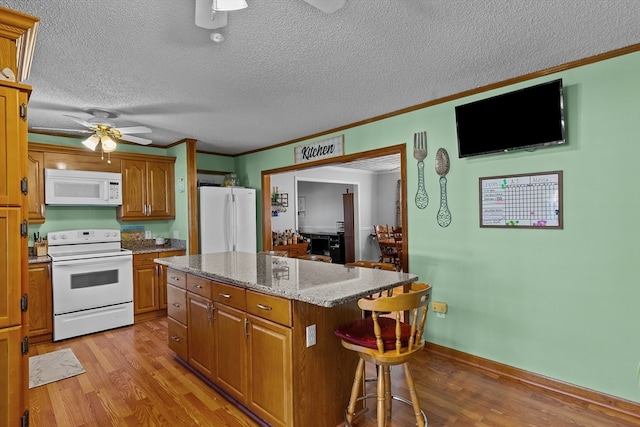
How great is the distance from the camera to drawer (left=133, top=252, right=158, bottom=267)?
4305mm

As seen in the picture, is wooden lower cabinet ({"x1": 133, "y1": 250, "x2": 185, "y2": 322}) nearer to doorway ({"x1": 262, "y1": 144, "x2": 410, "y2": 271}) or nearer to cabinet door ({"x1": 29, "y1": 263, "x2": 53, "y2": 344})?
cabinet door ({"x1": 29, "y1": 263, "x2": 53, "y2": 344})

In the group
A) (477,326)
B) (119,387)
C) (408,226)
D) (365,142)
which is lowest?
(119,387)

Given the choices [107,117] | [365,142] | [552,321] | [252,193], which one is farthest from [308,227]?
[552,321]

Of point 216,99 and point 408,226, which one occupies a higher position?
point 216,99

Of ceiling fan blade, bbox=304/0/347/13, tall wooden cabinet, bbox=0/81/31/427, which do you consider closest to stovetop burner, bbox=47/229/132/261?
tall wooden cabinet, bbox=0/81/31/427

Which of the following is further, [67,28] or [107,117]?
[107,117]

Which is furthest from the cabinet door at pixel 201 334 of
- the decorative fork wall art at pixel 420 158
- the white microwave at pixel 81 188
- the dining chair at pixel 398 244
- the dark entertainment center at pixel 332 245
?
the dark entertainment center at pixel 332 245

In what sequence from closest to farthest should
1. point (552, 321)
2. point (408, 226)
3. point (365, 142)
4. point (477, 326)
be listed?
1. point (552, 321)
2. point (477, 326)
3. point (408, 226)
4. point (365, 142)

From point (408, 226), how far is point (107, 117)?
10.9ft

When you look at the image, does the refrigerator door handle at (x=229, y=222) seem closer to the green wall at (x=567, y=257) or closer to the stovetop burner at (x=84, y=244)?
the stovetop burner at (x=84, y=244)

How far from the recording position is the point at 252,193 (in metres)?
5.27

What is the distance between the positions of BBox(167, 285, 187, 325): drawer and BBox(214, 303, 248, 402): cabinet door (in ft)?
1.91

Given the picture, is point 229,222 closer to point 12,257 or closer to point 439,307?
point 439,307

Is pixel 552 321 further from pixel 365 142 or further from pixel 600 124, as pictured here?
pixel 365 142
